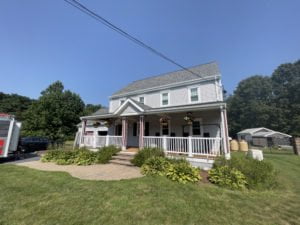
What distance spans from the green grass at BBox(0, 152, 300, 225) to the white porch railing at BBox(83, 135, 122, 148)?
215 inches

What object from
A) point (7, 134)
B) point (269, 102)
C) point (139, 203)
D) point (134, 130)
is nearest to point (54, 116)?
point (7, 134)

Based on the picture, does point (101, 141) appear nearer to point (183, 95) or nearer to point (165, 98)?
point (165, 98)

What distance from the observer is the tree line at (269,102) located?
35.8 metres

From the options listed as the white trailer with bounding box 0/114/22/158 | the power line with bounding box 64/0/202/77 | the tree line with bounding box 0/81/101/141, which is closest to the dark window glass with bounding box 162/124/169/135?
the power line with bounding box 64/0/202/77

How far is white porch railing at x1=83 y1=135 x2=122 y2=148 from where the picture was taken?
36.6 feet

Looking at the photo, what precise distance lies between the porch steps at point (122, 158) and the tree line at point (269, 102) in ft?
136

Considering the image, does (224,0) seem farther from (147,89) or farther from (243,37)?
(147,89)

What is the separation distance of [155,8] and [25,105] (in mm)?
59886

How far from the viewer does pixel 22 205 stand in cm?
Answer: 379

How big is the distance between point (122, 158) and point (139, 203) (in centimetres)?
523

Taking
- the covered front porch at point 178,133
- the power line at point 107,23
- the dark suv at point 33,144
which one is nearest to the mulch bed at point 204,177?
the covered front porch at point 178,133

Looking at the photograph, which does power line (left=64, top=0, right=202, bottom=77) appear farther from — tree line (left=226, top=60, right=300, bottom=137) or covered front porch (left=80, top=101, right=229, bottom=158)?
tree line (left=226, top=60, right=300, bottom=137)

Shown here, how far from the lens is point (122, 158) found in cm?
892

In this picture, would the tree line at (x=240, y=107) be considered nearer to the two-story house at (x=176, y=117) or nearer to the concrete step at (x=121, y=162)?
the two-story house at (x=176, y=117)
